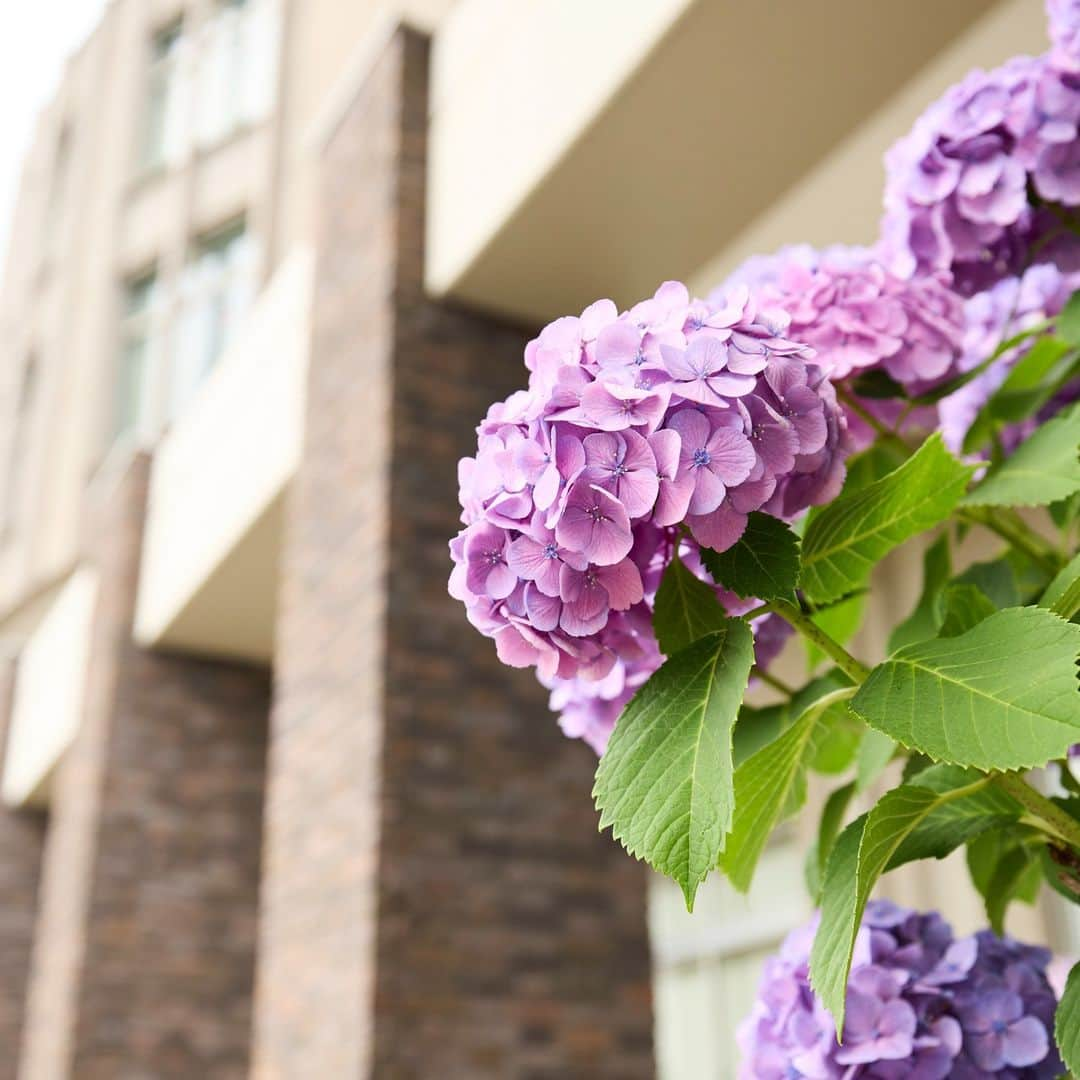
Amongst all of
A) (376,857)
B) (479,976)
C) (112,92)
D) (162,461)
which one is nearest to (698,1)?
(376,857)

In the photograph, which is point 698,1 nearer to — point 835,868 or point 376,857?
point 376,857

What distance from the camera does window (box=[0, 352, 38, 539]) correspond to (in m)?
13.3

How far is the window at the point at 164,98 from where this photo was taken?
40.7ft

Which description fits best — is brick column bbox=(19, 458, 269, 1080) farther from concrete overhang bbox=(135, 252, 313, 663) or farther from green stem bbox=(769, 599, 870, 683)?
green stem bbox=(769, 599, 870, 683)

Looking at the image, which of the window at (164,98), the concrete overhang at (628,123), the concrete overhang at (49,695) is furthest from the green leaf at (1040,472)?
the window at (164,98)

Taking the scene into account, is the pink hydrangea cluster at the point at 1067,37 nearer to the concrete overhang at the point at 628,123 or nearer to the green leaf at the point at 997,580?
the green leaf at the point at 997,580

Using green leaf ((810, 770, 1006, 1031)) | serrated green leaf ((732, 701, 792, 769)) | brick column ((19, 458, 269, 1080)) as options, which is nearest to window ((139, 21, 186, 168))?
brick column ((19, 458, 269, 1080))

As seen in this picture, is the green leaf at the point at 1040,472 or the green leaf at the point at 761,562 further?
the green leaf at the point at 1040,472

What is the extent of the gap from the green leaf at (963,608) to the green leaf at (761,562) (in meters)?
0.19

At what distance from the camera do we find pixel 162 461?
7582mm

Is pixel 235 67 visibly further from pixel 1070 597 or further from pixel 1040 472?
pixel 1070 597

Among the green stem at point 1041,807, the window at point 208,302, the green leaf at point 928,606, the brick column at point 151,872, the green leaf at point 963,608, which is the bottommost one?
the green stem at point 1041,807

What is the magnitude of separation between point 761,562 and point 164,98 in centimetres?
1314

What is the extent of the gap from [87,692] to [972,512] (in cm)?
701
